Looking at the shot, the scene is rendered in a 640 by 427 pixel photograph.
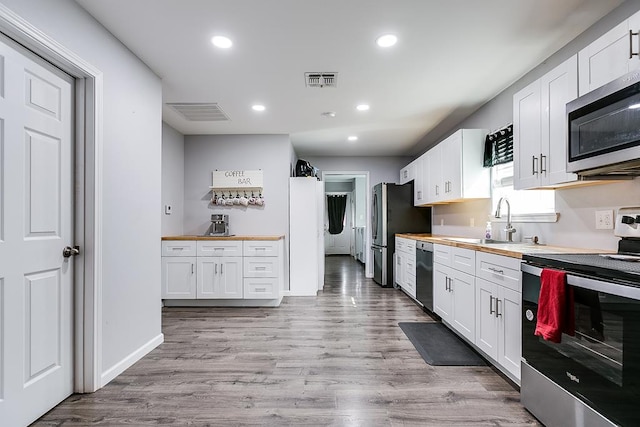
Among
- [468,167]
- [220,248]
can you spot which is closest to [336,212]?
[220,248]

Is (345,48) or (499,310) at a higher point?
(345,48)

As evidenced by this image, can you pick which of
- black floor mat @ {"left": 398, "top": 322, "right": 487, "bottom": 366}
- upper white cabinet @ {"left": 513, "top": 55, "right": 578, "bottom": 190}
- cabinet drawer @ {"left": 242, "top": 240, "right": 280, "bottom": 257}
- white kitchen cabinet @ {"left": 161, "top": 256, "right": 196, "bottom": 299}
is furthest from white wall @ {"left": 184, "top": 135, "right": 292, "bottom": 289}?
upper white cabinet @ {"left": 513, "top": 55, "right": 578, "bottom": 190}

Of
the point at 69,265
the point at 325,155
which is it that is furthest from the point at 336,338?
the point at 325,155

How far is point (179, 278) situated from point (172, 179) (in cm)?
136

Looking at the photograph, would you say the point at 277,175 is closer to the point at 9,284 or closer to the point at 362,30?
the point at 362,30

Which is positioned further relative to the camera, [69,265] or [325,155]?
[325,155]

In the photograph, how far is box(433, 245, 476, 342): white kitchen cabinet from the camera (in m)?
2.53

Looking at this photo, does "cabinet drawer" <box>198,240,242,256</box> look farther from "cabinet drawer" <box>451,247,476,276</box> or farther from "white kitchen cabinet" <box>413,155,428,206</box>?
"white kitchen cabinet" <box>413,155,428,206</box>

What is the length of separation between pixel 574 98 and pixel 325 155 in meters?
4.46

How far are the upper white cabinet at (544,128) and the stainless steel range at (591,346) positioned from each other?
0.48 m

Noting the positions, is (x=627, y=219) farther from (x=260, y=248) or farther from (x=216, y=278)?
(x=216, y=278)

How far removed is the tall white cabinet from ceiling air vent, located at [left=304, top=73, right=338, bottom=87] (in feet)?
5.93

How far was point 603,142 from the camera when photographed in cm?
157

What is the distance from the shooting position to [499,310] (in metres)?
2.12
